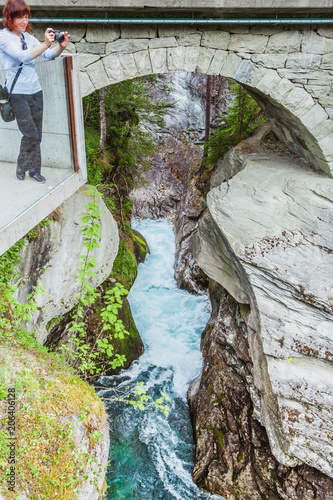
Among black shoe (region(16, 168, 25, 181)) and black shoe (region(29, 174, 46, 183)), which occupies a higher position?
black shoe (region(16, 168, 25, 181))

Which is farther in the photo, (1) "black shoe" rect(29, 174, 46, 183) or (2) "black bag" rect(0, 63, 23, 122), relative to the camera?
(1) "black shoe" rect(29, 174, 46, 183)

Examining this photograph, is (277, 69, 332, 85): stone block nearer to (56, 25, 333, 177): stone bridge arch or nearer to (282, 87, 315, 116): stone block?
(56, 25, 333, 177): stone bridge arch

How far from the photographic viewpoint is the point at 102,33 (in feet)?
15.3

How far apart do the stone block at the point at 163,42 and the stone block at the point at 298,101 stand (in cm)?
170

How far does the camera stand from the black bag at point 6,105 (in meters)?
3.13

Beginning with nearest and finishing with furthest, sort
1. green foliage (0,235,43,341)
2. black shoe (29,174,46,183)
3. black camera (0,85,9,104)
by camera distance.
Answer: black camera (0,85,9,104) < black shoe (29,174,46,183) < green foliage (0,235,43,341)

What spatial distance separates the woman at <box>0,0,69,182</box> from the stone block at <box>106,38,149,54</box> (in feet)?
3.94

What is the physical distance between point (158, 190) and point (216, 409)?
1183 centimetres

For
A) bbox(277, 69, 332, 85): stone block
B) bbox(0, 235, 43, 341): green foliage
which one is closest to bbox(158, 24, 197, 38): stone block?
bbox(277, 69, 332, 85): stone block

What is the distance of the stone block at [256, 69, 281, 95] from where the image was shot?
4.72 meters

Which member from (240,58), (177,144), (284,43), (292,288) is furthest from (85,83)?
(177,144)

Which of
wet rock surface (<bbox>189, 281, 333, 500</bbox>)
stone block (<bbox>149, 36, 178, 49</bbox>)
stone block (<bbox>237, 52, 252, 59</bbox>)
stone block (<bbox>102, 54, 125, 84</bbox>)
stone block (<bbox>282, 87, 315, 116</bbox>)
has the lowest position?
wet rock surface (<bbox>189, 281, 333, 500</bbox>)

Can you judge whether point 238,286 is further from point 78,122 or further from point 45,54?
point 45,54

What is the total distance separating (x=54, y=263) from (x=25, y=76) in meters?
2.58
